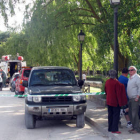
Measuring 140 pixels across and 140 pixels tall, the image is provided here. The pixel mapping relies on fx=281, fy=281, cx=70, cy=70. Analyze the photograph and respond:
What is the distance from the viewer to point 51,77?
9977 mm

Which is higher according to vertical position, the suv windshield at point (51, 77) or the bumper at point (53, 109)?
the suv windshield at point (51, 77)

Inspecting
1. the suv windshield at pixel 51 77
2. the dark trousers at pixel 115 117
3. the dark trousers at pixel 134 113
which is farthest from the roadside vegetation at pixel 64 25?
the dark trousers at pixel 115 117

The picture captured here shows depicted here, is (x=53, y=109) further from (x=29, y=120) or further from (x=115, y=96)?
(x=115, y=96)

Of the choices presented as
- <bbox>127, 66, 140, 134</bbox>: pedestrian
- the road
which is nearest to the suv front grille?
the road

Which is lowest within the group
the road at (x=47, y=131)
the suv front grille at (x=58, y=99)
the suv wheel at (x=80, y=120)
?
the road at (x=47, y=131)

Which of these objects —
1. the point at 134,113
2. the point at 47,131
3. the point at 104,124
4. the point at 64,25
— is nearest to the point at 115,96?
the point at 134,113

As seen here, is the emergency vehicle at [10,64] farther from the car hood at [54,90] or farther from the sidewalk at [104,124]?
the car hood at [54,90]

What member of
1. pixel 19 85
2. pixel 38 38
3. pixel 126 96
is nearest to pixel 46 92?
pixel 126 96

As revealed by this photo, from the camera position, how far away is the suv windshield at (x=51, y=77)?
9757 mm

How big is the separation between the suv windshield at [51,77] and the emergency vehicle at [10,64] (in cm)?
2113

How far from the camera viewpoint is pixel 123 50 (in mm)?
15680

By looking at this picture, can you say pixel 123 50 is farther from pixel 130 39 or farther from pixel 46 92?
pixel 46 92

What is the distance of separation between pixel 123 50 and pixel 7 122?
26.8ft

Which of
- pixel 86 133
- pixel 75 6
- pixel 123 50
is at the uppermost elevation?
pixel 75 6
